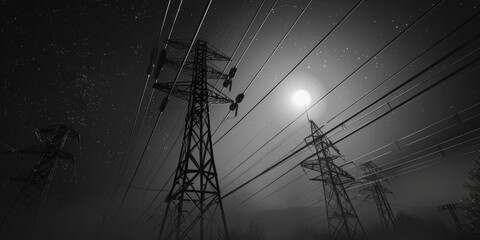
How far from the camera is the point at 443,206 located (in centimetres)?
2895

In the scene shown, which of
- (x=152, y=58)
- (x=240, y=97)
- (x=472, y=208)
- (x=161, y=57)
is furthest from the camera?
(x=472, y=208)

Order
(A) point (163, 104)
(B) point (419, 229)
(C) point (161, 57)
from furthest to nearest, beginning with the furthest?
1. (B) point (419, 229)
2. (A) point (163, 104)
3. (C) point (161, 57)

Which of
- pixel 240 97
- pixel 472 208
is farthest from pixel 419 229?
pixel 240 97

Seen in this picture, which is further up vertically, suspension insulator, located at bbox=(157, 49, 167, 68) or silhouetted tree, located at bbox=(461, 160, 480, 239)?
suspension insulator, located at bbox=(157, 49, 167, 68)

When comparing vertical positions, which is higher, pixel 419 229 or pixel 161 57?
pixel 161 57

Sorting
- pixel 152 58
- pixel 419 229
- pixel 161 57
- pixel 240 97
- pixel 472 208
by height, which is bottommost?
pixel 419 229

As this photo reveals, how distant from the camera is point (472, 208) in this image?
24078 millimetres

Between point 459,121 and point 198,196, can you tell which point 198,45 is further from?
point 459,121

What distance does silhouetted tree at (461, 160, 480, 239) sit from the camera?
23055 millimetres

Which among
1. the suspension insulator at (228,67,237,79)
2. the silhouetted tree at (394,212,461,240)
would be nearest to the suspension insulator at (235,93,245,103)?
the suspension insulator at (228,67,237,79)

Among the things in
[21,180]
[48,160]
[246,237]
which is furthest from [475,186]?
[246,237]

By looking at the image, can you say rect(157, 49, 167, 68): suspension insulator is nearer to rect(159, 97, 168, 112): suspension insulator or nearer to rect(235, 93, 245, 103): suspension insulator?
rect(159, 97, 168, 112): suspension insulator

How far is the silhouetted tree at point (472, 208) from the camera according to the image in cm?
2305

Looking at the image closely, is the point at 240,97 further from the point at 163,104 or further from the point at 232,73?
the point at 163,104
